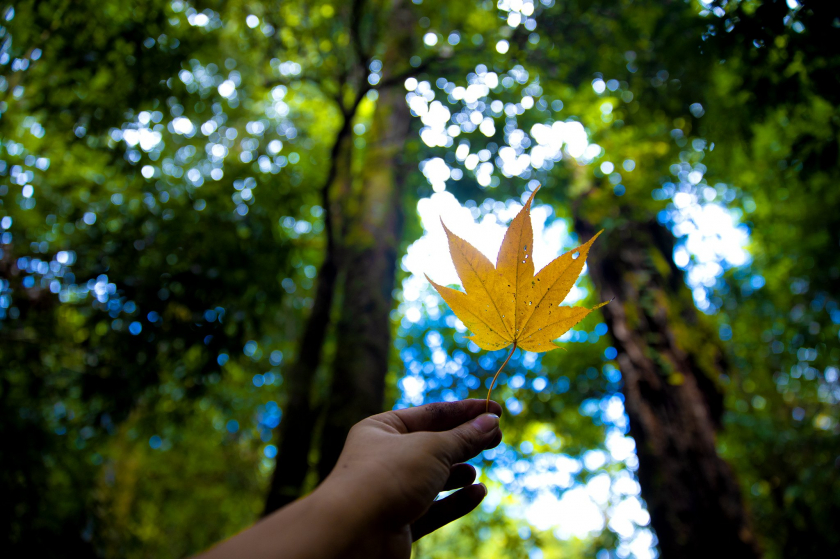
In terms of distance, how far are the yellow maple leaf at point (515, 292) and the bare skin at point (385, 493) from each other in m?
0.12

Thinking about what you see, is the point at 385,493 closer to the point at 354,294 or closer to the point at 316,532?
the point at 316,532

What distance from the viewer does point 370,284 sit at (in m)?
3.36

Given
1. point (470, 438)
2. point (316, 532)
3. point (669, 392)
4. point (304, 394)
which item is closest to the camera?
point (316, 532)

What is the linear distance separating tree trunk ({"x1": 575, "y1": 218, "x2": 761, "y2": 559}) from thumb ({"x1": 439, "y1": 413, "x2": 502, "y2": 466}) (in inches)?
115

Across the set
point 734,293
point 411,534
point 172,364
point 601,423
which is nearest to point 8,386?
point 172,364

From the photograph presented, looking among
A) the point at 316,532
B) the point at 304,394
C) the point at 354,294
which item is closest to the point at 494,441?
the point at 316,532

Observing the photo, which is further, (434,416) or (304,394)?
(304,394)

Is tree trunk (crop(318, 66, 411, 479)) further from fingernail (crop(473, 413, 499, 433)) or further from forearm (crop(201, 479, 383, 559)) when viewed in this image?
forearm (crop(201, 479, 383, 559))

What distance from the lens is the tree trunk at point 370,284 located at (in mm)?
2686

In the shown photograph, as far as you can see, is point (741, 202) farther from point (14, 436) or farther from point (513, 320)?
point (14, 436)

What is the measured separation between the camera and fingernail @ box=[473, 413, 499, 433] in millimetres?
781

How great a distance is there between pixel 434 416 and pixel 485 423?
91 millimetres

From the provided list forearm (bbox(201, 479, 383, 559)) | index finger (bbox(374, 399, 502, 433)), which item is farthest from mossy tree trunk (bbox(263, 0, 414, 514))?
forearm (bbox(201, 479, 383, 559))

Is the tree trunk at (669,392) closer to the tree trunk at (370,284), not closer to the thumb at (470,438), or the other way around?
the tree trunk at (370,284)
